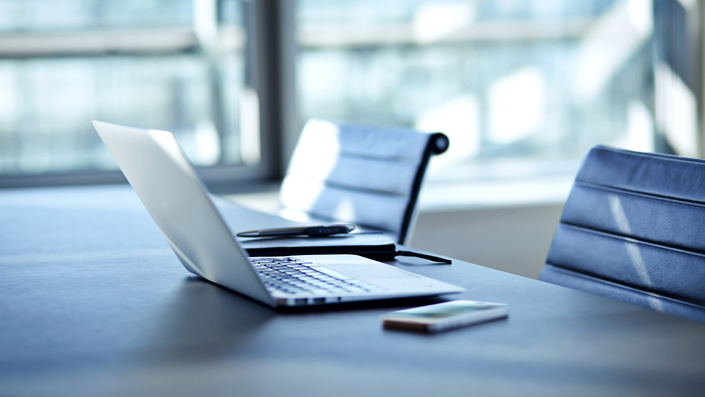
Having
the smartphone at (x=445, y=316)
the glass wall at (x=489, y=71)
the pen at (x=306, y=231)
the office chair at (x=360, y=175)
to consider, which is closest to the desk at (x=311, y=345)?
the smartphone at (x=445, y=316)

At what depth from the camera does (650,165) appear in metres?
1.16

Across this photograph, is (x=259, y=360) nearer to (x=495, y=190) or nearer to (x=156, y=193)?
(x=156, y=193)

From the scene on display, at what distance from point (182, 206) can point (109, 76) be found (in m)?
2.10

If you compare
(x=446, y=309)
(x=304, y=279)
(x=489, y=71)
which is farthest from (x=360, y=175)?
(x=489, y=71)

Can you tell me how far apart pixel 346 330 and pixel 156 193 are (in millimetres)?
316

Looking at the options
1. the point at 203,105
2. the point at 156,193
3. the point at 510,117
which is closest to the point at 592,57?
the point at 510,117

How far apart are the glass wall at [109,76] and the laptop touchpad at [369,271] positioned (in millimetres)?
1973

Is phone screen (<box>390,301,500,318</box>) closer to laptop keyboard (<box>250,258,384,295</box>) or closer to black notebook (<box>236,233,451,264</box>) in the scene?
laptop keyboard (<box>250,258,384,295</box>)

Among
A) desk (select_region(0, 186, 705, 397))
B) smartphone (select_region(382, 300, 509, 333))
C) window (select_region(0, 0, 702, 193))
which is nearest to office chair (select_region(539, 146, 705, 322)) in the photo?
desk (select_region(0, 186, 705, 397))

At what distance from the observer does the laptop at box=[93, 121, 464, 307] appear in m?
0.78

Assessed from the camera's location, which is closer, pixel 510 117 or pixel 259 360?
pixel 259 360

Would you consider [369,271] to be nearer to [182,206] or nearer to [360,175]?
[182,206]

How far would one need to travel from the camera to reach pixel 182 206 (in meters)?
0.84

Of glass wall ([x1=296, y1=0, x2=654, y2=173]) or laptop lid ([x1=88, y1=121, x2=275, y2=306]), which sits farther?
glass wall ([x1=296, y1=0, x2=654, y2=173])
